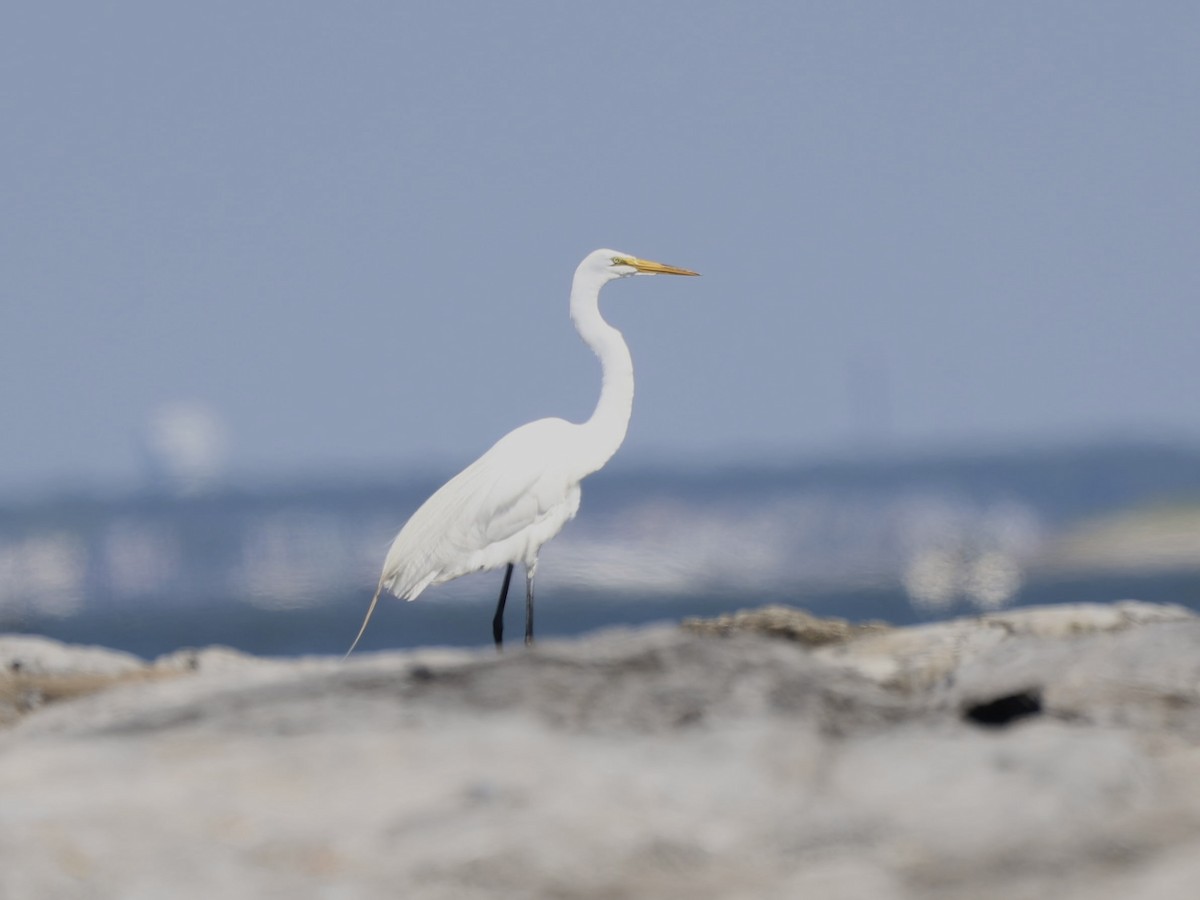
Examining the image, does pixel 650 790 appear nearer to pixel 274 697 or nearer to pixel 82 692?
pixel 274 697

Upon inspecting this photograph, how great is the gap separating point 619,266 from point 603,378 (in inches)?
30.1

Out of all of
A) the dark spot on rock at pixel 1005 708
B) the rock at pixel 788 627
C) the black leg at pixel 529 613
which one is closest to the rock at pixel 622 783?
the dark spot on rock at pixel 1005 708

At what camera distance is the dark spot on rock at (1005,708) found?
4852 millimetres

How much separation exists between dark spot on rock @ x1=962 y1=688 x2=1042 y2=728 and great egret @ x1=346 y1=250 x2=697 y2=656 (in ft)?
15.3

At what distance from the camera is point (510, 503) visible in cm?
972

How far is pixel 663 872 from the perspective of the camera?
12.4 ft

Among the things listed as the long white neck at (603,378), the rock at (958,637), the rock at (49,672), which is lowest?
the rock at (49,672)

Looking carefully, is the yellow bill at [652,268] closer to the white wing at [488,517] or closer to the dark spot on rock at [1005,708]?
the white wing at [488,517]

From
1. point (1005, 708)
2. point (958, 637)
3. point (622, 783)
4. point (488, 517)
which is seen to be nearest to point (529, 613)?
point (488, 517)

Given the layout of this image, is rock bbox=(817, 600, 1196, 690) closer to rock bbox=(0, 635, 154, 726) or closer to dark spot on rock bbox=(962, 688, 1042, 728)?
dark spot on rock bbox=(962, 688, 1042, 728)

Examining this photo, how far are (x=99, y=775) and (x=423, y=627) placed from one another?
1488 inches

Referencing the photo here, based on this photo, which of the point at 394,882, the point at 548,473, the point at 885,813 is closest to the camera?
the point at 394,882

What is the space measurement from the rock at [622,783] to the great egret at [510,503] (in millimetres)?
4684

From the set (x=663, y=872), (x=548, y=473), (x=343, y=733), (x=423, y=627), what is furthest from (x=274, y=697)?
(x=423, y=627)
